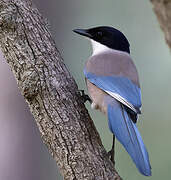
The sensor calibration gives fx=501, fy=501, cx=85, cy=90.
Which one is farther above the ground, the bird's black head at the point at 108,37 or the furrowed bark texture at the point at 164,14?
the furrowed bark texture at the point at 164,14

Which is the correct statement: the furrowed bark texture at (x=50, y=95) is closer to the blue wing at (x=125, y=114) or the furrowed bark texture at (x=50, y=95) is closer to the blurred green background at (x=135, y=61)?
the blue wing at (x=125, y=114)

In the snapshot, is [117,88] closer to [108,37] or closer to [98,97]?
[98,97]

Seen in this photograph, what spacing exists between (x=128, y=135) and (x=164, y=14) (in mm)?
1663

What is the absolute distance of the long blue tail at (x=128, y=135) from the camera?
9.98 ft

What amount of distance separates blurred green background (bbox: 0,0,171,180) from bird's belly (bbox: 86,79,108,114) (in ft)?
7.79

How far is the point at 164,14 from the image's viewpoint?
169 centimetres

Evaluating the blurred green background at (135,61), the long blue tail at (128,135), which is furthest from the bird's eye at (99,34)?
the blurred green background at (135,61)

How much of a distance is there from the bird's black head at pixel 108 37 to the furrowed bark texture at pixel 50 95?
1.15 m

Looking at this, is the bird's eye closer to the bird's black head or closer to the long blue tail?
the bird's black head

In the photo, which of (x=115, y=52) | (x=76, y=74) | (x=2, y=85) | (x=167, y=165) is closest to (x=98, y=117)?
(x=76, y=74)

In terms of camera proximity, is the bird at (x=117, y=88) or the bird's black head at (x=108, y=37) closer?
the bird at (x=117, y=88)

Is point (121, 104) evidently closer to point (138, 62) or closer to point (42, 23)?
point (42, 23)

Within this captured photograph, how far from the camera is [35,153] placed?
6.23 meters

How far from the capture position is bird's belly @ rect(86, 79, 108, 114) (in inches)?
142
